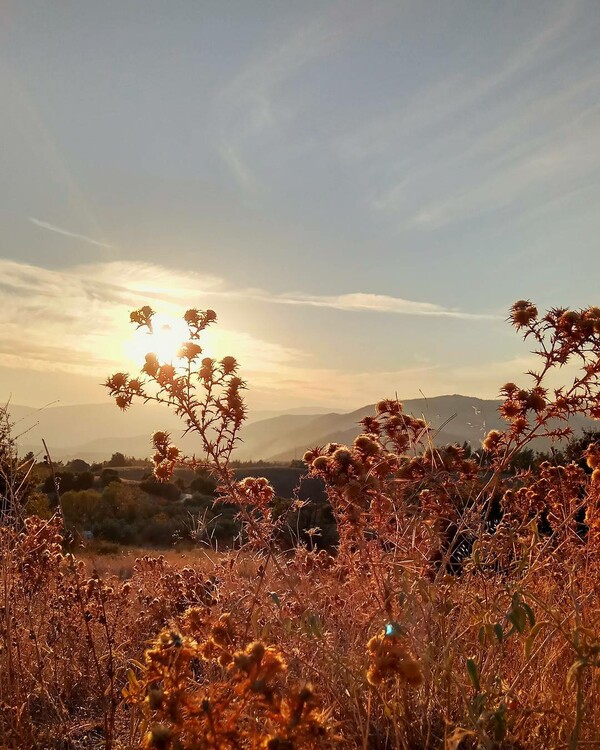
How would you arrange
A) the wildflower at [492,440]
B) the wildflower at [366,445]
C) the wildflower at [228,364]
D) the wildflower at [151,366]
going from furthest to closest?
the wildflower at [492,440], the wildflower at [228,364], the wildflower at [151,366], the wildflower at [366,445]

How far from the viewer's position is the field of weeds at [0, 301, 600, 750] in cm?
171

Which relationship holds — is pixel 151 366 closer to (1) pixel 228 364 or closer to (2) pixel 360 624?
(1) pixel 228 364

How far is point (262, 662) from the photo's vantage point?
1.60 meters

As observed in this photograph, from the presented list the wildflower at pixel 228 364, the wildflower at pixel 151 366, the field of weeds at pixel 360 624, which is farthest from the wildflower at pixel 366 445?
the wildflower at pixel 151 366

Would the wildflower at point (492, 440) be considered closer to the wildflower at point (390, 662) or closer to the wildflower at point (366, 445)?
the wildflower at point (366, 445)

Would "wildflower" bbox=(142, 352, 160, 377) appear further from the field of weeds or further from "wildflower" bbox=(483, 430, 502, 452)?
"wildflower" bbox=(483, 430, 502, 452)

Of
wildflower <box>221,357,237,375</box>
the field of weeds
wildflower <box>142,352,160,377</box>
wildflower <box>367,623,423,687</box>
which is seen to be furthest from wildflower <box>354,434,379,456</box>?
wildflower <box>367,623,423,687</box>

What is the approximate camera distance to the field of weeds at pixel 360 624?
171 centimetres

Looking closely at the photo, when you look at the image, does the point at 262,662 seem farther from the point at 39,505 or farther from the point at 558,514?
the point at 39,505

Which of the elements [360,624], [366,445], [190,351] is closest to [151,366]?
[190,351]

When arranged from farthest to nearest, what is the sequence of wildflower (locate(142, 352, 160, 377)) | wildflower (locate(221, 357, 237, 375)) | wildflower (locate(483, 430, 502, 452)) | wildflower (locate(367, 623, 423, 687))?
wildflower (locate(483, 430, 502, 452)), wildflower (locate(221, 357, 237, 375)), wildflower (locate(142, 352, 160, 377)), wildflower (locate(367, 623, 423, 687))

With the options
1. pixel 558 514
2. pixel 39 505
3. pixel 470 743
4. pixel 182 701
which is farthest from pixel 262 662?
pixel 39 505

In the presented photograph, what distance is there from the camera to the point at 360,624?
3.24 meters

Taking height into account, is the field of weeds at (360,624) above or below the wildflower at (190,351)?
below
